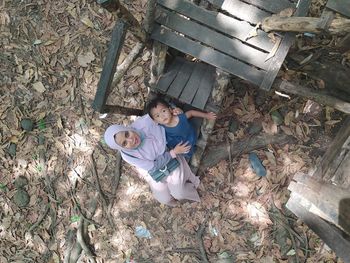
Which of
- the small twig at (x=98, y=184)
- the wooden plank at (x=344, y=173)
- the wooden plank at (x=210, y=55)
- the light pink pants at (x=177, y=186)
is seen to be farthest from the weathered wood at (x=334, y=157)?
the small twig at (x=98, y=184)

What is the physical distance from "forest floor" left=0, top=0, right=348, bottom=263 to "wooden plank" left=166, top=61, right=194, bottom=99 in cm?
79

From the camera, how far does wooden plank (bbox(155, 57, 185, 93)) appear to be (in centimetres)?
445

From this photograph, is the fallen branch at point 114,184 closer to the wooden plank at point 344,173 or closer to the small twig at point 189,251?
the small twig at point 189,251

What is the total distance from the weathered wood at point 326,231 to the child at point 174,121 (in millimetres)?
1346

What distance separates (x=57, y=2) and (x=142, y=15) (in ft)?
4.37

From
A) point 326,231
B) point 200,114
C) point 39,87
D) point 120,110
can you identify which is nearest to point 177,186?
point 200,114

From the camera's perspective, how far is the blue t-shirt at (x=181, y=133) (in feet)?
15.0

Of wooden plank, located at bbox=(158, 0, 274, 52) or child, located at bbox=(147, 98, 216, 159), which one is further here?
child, located at bbox=(147, 98, 216, 159)

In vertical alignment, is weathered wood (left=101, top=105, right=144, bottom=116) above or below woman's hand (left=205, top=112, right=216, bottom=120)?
below

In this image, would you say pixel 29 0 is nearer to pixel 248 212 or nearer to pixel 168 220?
pixel 168 220

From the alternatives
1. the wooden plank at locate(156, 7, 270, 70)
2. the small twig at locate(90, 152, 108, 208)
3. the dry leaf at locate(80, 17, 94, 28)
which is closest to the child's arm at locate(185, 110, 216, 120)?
the wooden plank at locate(156, 7, 270, 70)

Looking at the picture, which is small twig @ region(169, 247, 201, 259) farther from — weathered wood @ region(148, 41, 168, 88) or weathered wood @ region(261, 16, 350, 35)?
weathered wood @ region(261, 16, 350, 35)

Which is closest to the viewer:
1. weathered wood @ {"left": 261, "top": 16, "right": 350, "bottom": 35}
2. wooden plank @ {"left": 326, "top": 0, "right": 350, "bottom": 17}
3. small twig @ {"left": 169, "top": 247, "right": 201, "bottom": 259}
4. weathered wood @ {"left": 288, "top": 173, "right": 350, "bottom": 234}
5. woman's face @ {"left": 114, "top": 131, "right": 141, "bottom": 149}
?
weathered wood @ {"left": 288, "top": 173, "right": 350, "bottom": 234}

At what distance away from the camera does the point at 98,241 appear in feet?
18.0
